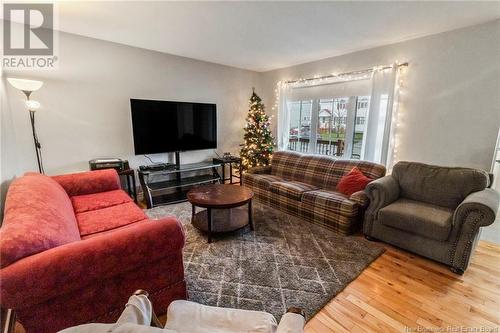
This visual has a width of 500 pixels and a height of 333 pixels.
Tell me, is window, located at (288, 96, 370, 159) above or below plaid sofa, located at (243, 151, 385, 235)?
above

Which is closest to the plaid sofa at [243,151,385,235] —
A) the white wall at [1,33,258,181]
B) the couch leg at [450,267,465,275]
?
the couch leg at [450,267,465,275]

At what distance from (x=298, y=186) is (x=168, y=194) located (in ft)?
7.52

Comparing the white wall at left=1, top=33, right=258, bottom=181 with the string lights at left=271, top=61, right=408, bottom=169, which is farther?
the string lights at left=271, top=61, right=408, bottom=169

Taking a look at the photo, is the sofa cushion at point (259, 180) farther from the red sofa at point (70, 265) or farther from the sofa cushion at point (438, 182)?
the red sofa at point (70, 265)

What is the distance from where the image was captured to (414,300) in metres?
1.76

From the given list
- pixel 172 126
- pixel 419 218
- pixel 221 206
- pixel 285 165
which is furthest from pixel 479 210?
pixel 172 126

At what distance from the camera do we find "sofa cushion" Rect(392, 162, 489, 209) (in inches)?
92.3

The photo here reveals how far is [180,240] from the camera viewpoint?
1.51 m

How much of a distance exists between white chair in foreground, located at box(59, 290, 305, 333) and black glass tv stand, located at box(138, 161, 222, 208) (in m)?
2.73

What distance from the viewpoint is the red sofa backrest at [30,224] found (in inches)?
42.4

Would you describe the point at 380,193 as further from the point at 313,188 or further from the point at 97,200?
the point at 97,200

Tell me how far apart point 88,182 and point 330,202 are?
2958mm

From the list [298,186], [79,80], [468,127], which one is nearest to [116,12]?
[79,80]

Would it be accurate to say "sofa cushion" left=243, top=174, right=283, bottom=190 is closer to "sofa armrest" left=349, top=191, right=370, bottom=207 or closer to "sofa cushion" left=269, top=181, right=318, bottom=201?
"sofa cushion" left=269, top=181, right=318, bottom=201
